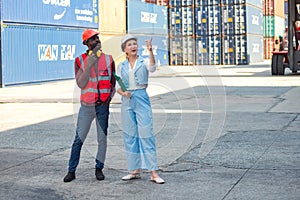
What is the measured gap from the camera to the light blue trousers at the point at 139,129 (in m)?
6.59

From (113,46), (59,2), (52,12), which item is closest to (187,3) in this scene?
(59,2)

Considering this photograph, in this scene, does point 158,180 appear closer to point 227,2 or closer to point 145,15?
point 145,15

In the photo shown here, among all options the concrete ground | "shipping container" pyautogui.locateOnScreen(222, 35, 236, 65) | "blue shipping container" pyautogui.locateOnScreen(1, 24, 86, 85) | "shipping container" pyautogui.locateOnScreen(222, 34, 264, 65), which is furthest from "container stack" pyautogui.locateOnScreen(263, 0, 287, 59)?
the concrete ground

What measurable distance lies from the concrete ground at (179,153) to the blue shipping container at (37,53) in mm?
9081

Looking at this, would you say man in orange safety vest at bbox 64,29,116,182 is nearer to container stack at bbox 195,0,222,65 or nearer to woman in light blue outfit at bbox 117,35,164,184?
woman in light blue outfit at bbox 117,35,164,184

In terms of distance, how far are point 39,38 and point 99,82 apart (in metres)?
20.5

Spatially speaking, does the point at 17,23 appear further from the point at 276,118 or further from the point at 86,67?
the point at 86,67

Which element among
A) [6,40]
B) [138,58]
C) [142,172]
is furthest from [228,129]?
[6,40]

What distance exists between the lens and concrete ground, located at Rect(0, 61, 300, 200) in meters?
6.30

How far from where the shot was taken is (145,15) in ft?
137

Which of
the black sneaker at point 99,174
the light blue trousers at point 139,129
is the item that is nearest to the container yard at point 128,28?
the light blue trousers at point 139,129

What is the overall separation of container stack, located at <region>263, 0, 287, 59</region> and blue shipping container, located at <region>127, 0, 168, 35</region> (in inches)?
537

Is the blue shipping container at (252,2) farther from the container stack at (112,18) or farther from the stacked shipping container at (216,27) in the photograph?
the container stack at (112,18)

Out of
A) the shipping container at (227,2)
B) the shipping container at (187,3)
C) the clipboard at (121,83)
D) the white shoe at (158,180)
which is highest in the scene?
the shipping container at (187,3)
